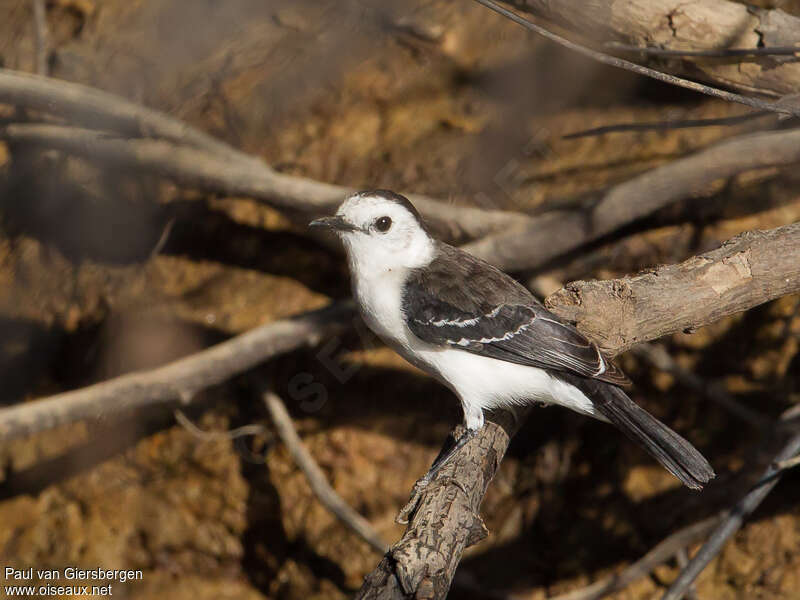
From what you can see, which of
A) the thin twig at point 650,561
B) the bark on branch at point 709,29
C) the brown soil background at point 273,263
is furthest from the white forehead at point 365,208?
the thin twig at point 650,561

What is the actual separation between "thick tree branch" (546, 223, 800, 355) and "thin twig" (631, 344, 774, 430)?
1077 millimetres

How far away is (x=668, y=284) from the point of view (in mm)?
3100

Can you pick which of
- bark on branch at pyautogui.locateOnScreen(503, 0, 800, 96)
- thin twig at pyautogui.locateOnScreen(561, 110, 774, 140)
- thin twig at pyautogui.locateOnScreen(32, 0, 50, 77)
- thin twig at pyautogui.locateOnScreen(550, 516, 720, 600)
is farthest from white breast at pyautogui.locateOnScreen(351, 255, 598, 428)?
thin twig at pyautogui.locateOnScreen(32, 0, 50, 77)

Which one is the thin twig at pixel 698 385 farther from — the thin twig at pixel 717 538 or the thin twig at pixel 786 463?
the thin twig at pixel 786 463

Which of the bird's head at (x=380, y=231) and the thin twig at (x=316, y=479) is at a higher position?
the bird's head at (x=380, y=231)

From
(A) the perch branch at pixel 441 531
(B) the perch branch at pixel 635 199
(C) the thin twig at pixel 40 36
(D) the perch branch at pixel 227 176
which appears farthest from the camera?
(C) the thin twig at pixel 40 36

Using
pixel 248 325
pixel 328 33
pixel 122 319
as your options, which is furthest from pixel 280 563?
pixel 328 33

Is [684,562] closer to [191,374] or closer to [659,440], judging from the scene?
[659,440]

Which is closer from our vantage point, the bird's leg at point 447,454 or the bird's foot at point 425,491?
the bird's foot at point 425,491

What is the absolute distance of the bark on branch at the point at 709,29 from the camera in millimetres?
3771

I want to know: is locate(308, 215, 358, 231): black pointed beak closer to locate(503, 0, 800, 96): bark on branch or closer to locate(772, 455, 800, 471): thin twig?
locate(503, 0, 800, 96): bark on branch

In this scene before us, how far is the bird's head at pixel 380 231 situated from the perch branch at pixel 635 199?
0.92 m

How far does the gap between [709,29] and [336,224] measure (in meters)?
2.01

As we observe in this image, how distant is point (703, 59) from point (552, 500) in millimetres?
2503
